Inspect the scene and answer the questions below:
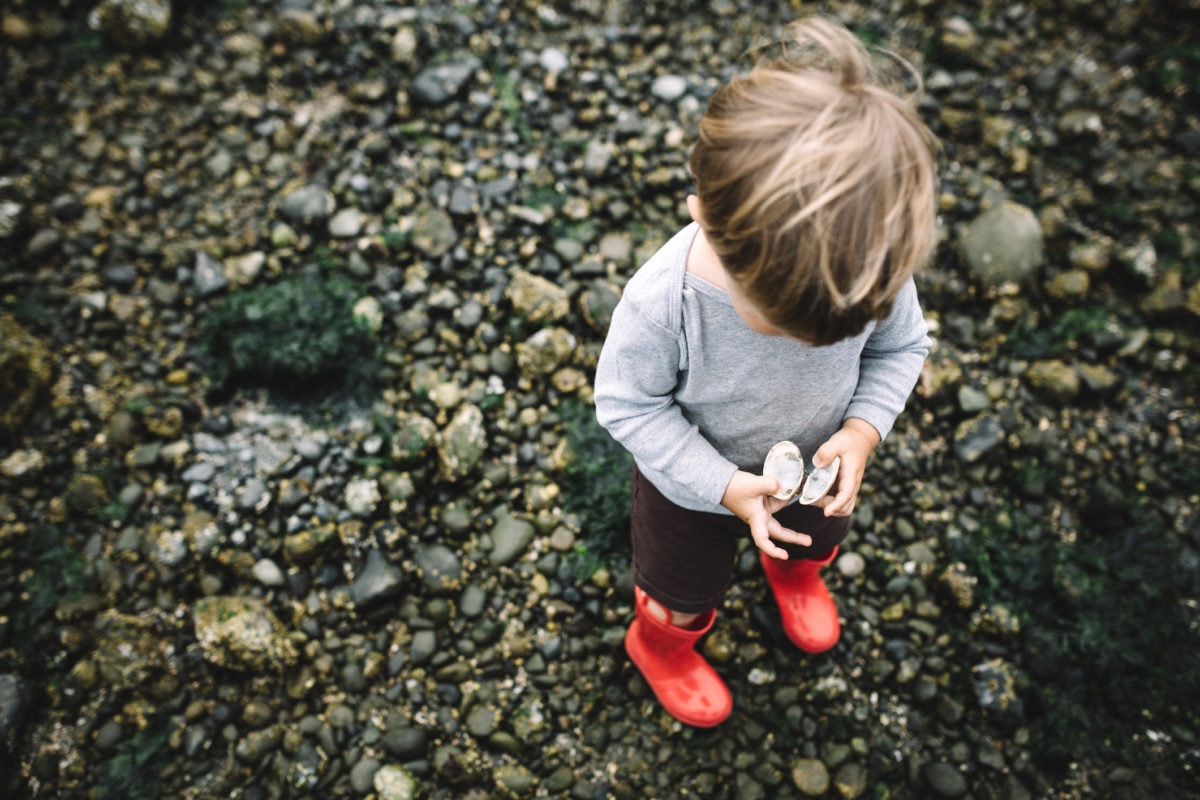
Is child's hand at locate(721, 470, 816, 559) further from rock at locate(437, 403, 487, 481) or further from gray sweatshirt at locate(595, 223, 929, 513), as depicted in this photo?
rock at locate(437, 403, 487, 481)

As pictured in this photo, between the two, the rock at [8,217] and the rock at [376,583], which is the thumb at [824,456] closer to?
the rock at [376,583]

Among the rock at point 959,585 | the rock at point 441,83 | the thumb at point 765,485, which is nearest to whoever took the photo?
the thumb at point 765,485

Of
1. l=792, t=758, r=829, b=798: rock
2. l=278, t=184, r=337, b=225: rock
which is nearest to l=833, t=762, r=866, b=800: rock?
l=792, t=758, r=829, b=798: rock

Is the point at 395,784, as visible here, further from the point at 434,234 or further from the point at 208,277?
the point at 208,277

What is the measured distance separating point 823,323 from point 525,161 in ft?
8.98

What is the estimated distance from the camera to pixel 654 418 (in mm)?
1734

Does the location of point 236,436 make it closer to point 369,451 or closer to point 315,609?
point 369,451

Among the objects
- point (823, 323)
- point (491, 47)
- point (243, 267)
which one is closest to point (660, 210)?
point (491, 47)

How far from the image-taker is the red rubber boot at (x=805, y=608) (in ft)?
8.70

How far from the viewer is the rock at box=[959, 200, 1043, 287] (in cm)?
337

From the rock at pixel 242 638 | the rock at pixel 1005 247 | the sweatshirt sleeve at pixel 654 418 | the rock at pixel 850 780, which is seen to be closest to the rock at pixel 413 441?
the rock at pixel 242 638

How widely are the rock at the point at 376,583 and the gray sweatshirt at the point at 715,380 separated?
1.44m

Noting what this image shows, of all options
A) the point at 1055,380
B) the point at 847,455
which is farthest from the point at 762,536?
the point at 1055,380

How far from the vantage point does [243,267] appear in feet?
11.2
